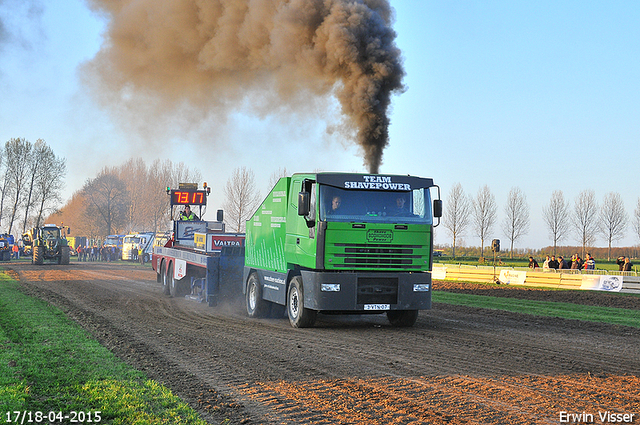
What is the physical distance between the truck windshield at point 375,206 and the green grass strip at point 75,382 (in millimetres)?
4795

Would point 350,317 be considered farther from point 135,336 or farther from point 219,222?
point 219,222

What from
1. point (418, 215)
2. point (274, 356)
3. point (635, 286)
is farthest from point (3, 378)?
point (635, 286)

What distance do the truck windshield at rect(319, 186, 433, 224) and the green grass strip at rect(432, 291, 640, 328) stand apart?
6243mm

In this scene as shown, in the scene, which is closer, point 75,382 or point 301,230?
point 75,382

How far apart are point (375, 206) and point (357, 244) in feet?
2.81

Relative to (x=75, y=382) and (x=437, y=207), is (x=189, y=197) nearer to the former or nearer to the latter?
(x=437, y=207)

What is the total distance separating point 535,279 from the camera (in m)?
28.2

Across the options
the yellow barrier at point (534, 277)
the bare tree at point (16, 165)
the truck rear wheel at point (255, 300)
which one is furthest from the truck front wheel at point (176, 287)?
the bare tree at point (16, 165)

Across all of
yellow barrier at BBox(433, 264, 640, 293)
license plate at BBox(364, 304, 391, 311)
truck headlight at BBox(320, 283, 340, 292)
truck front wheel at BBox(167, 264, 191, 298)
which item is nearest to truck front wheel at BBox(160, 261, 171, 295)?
truck front wheel at BBox(167, 264, 191, 298)

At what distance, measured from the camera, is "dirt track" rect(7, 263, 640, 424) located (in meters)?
5.93

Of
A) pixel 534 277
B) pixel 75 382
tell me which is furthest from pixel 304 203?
pixel 534 277

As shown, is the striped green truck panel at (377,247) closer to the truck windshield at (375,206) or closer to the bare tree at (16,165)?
the truck windshield at (375,206)

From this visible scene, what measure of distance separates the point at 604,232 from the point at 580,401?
6655 centimetres

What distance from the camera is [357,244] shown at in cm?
1138
